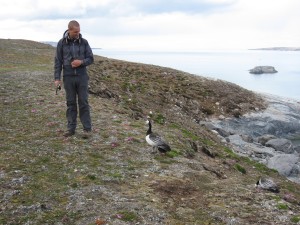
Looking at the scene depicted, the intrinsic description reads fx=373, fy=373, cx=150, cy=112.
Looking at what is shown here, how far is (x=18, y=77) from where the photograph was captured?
130 ft

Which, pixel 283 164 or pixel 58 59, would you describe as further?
pixel 283 164

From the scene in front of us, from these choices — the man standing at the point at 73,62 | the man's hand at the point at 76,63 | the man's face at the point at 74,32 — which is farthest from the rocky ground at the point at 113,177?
the man's face at the point at 74,32

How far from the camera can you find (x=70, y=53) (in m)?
18.2

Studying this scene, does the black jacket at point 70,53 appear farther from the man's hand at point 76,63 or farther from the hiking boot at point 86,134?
A: the hiking boot at point 86,134

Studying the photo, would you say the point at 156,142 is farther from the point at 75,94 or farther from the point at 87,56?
the point at 87,56

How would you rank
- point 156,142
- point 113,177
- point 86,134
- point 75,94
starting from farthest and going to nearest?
point 86,134 → point 75,94 → point 156,142 → point 113,177

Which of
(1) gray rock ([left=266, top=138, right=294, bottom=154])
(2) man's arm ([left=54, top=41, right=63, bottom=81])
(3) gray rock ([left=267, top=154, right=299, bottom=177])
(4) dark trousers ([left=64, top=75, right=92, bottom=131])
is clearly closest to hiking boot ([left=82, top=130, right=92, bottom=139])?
(4) dark trousers ([left=64, top=75, right=92, bottom=131])

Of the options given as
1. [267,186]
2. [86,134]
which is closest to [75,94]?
[86,134]

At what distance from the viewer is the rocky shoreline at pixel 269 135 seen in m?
28.7

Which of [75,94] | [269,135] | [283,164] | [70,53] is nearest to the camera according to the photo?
[70,53]

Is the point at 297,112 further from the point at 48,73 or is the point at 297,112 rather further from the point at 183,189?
the point at 183,189

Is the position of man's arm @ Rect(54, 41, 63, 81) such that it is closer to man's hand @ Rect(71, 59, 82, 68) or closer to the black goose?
man's hand @ Rect(71, 59, 82, 68)

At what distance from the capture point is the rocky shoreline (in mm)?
28688

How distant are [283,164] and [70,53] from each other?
18.2 metres
